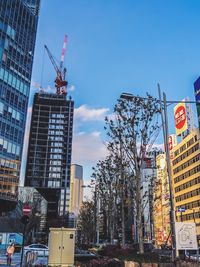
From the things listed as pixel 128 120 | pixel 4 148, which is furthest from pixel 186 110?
pixel 128 120

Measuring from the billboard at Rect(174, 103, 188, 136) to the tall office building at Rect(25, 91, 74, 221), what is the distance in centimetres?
7850

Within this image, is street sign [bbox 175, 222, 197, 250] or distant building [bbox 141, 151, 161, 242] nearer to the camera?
street sign [bbox 175, 222, 197, 250]

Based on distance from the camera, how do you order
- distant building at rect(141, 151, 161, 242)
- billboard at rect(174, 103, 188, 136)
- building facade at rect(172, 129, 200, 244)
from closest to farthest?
distant building at rect(141, 151, 161, 242)
billboard at rect(174, 103, 188, 136)
building facade at rect(172, 129, 200, 244)

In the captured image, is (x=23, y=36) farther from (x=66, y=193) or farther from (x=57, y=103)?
(x=66, y=193)

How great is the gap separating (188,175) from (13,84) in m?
50.4

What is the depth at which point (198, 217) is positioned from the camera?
3086 inches

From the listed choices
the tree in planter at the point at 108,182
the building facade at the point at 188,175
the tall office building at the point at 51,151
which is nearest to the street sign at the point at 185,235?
the tree in planter at the point at 108,182

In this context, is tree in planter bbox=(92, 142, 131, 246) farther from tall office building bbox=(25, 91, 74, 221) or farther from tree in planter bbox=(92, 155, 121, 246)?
tall office building bbox=(25, 91, 74, 221)

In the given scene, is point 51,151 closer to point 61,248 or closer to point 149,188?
point 149,188

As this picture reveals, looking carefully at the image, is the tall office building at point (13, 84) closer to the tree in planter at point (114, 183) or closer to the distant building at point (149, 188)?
the distant building at point (149, 188)

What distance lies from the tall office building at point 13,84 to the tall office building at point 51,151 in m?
72.7

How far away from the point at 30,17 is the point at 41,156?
77.3 metres

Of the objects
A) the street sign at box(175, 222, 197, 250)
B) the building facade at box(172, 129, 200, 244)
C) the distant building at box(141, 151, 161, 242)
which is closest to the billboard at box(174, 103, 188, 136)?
the building facade at box(172, 129, 200, 244)

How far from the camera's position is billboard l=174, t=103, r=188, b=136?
7712 centimetres
